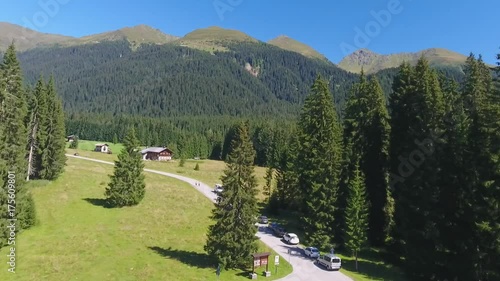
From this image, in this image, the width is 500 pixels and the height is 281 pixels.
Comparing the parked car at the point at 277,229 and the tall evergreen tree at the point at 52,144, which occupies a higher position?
the tall evergreen tree at the point at 52,144

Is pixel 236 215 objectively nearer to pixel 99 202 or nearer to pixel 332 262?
pixel 332 262

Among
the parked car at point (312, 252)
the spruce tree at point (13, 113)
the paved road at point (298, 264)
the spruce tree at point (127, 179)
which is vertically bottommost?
the paved road at point (298, 264)

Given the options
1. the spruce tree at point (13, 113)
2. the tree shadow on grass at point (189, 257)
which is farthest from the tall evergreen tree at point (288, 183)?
the spruce tree at point (13, 113)

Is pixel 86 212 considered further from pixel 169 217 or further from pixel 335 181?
pixel 335 181

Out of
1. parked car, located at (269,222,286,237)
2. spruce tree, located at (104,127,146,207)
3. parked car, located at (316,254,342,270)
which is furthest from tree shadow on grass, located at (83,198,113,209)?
parked car, located at (316,254,342,270)

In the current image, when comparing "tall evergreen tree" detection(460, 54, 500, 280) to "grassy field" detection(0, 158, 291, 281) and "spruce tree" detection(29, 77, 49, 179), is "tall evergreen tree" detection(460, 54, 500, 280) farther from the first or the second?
"spruce tree" detection(29, 77, 49, 179)

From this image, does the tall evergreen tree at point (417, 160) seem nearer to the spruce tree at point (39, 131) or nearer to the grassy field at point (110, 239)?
the grassy field at point (110, 239)

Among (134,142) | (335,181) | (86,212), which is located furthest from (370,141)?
(86,212)
